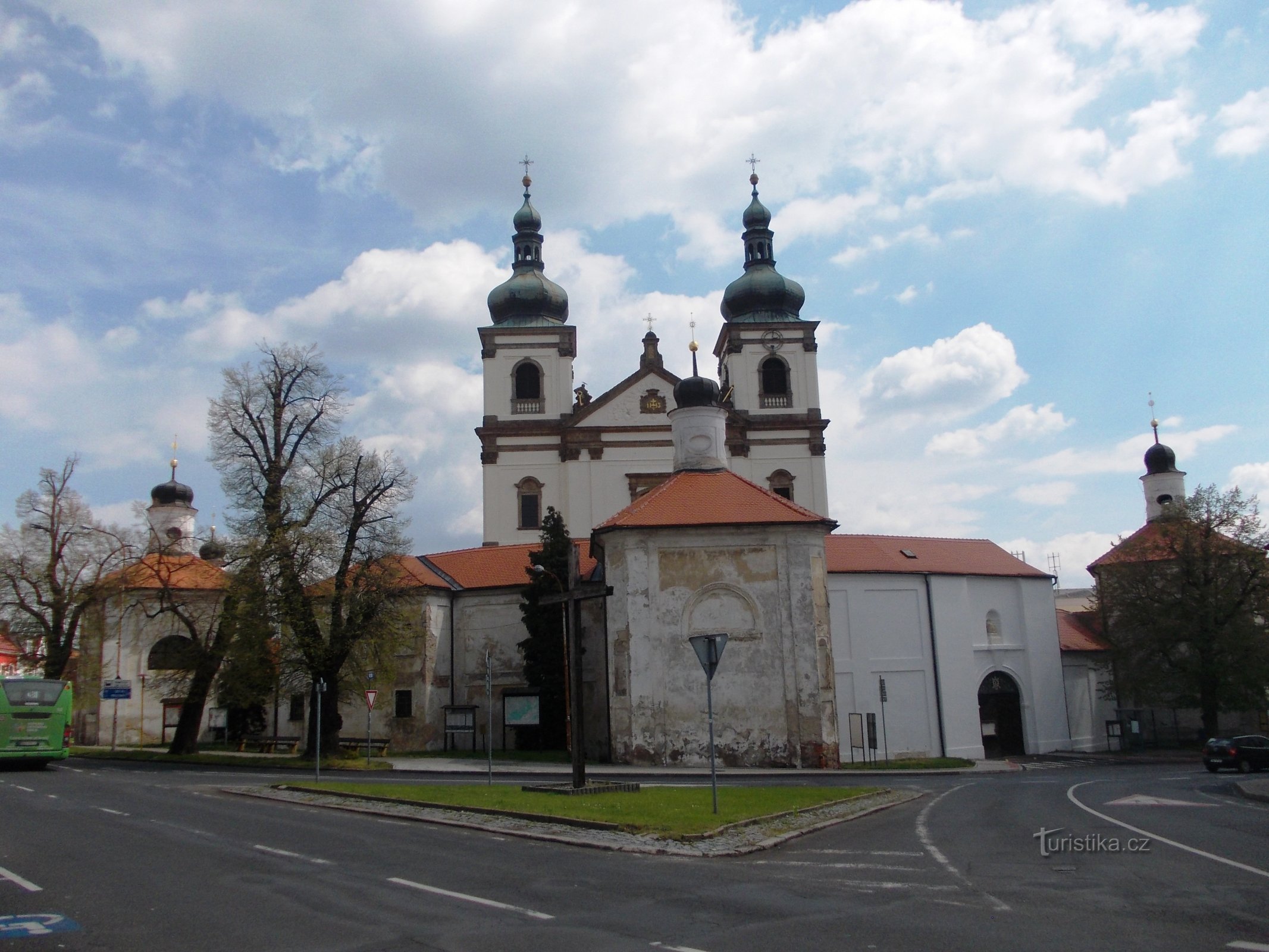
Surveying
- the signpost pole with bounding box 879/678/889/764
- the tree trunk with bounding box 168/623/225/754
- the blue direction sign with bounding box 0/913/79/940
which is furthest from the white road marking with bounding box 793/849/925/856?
the tree trunk with bounding box 168/623/225/754

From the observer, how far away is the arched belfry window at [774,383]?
55.9m

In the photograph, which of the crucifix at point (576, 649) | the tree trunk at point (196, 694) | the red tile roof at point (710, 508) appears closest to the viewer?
the crucifix at point (576, 649)

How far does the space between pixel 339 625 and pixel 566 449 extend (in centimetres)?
2097

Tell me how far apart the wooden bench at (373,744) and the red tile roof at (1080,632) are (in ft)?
93.4

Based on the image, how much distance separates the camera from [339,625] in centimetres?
3353

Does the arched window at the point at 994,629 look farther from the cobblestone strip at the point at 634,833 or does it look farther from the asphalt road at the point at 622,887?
the asphalt road at the point at 622,887

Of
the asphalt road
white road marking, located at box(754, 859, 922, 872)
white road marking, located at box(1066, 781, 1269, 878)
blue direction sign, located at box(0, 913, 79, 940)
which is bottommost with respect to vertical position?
white road marking, located at box(1066, 781, 1269, 878)

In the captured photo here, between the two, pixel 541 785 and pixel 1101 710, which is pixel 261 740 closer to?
pixel 541 785

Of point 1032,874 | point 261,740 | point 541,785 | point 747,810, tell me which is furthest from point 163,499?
point 1032,874

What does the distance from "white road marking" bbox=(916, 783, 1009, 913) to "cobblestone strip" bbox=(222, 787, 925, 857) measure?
92cm

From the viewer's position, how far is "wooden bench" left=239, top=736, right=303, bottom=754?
137 feet

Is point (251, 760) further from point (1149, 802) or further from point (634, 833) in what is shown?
point (1149, 802)

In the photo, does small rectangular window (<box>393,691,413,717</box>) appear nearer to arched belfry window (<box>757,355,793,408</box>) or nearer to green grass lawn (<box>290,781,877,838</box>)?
green grass lawn (<box>290,781,877,838</box>)

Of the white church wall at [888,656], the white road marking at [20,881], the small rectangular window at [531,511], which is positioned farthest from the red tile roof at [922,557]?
the white road marking at [20,881]
